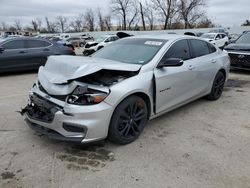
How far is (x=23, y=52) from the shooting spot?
9.23 m

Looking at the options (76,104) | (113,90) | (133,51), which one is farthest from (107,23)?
(76,104)

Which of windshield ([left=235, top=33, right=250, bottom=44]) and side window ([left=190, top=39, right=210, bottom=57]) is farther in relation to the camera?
windshield ([left=235, top=33, right=250, bottom=44])

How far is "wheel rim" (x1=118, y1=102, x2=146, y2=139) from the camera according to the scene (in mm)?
3445

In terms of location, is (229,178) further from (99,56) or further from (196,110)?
(99,56)

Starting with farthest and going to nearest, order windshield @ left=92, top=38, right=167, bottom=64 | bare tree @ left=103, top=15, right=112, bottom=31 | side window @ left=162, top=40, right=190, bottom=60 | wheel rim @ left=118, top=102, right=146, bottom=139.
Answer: bare tree @ left=103, top=15, right=112, bottom=31
side window @ left=162, top=40, right=190, bottom=60
windshield @ left=92, top=38, right=167, bottom=64
wheel rim @ left=118, top=102, right=146, bottom=139

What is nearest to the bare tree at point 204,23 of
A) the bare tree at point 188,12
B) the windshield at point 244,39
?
the bare tree at point 188,12

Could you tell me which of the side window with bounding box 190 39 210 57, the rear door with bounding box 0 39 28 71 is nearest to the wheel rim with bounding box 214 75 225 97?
the side window with bounding box 190 39 210 57

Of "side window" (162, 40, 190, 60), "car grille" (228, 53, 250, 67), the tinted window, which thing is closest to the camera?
"side window" (162, 40, 190, 60)

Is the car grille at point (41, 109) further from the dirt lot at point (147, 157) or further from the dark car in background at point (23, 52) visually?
the dark car in background at point (23, 52)

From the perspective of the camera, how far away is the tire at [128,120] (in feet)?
10.9

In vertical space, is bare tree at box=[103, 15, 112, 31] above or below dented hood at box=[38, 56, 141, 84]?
below

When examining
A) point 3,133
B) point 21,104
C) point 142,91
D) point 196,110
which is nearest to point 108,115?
point 142,91

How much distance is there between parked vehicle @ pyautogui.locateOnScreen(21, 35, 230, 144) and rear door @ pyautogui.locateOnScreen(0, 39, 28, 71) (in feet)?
17.9

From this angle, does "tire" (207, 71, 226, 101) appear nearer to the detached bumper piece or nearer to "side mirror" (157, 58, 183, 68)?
"side mirror" (157, 58, 183, 68)
